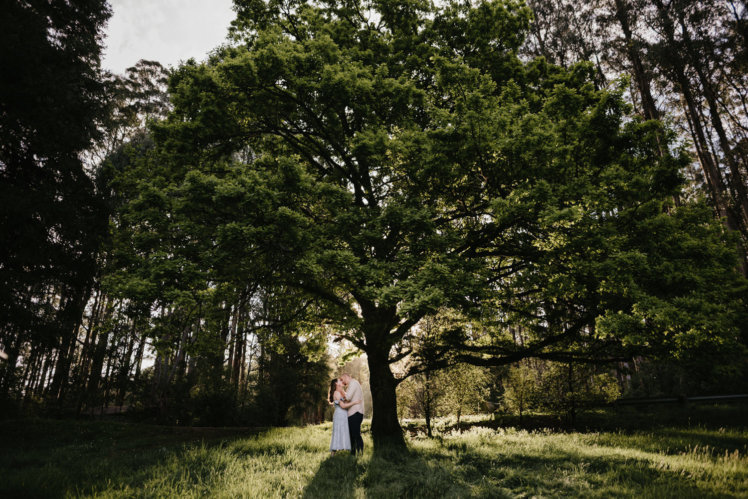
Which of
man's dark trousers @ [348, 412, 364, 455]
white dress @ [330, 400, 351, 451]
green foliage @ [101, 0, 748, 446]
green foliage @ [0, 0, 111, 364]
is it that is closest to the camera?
green foliage @ [101, 0, 748, 446]

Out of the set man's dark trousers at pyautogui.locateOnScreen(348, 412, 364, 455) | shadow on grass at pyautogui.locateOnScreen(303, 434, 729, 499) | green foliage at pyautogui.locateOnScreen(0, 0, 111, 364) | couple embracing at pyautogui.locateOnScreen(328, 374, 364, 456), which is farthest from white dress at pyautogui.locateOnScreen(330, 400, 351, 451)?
green foliage at pyautogui.locateOnScreen(0, 0, 111, 364)

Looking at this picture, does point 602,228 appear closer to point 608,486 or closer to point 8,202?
point 608,486

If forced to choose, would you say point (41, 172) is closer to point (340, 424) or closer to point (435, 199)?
point (340, 424)

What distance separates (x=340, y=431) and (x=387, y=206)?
540 cm

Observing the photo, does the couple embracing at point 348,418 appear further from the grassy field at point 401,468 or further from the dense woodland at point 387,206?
the dense woodland at point 387,206

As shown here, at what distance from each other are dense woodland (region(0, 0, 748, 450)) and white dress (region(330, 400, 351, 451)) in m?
2.12

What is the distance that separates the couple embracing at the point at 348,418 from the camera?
807cm

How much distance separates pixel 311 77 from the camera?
924cm

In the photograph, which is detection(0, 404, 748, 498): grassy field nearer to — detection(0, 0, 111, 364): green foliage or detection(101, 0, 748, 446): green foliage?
detection(101, 0, 748, 446): green foliage

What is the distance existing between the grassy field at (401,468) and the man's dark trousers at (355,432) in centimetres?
25

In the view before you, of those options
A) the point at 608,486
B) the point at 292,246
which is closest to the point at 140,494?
the point at 292,246

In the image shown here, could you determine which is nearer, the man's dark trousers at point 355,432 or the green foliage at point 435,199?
the green foliage at point 435,199

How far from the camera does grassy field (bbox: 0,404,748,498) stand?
5242 mm

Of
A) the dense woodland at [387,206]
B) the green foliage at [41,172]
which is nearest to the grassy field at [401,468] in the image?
the dense woodland at [387,206]
